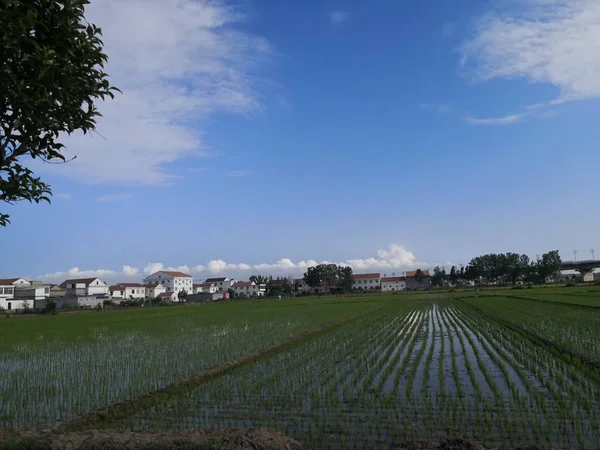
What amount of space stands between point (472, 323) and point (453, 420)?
1623 cm

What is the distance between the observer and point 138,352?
1516 cm

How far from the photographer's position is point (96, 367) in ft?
40.8

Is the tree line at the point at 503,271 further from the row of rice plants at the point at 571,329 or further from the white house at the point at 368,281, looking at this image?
the row of rice plants at the point at 571,329

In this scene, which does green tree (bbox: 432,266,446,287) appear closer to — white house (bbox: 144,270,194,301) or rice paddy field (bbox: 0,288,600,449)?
white house (bbox: 144,270,194,301)

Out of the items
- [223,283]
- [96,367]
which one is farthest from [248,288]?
[96,367]

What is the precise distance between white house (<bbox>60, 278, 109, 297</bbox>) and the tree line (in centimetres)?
7095

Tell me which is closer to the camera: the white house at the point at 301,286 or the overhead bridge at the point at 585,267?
the overhead bridge at the point at 585,267

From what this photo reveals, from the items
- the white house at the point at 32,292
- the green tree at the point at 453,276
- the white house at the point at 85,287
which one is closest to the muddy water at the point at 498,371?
the white house at the point at 32,292

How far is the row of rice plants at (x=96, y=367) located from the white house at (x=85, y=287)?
193 ft

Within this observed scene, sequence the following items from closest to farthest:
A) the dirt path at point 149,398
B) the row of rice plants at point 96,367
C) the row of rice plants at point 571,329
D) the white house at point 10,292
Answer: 1. the dirt path at point 149,398
2. the row of rice plants at point 96,367
3. the row of rice plants at point 571,329
4. the white house at point 10,292

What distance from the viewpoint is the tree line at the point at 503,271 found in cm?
9662

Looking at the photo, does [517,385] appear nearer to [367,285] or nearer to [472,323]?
[472,323]

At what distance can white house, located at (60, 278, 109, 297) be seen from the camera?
242 ft

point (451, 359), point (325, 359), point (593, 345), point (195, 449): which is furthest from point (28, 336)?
point (593, 345)
